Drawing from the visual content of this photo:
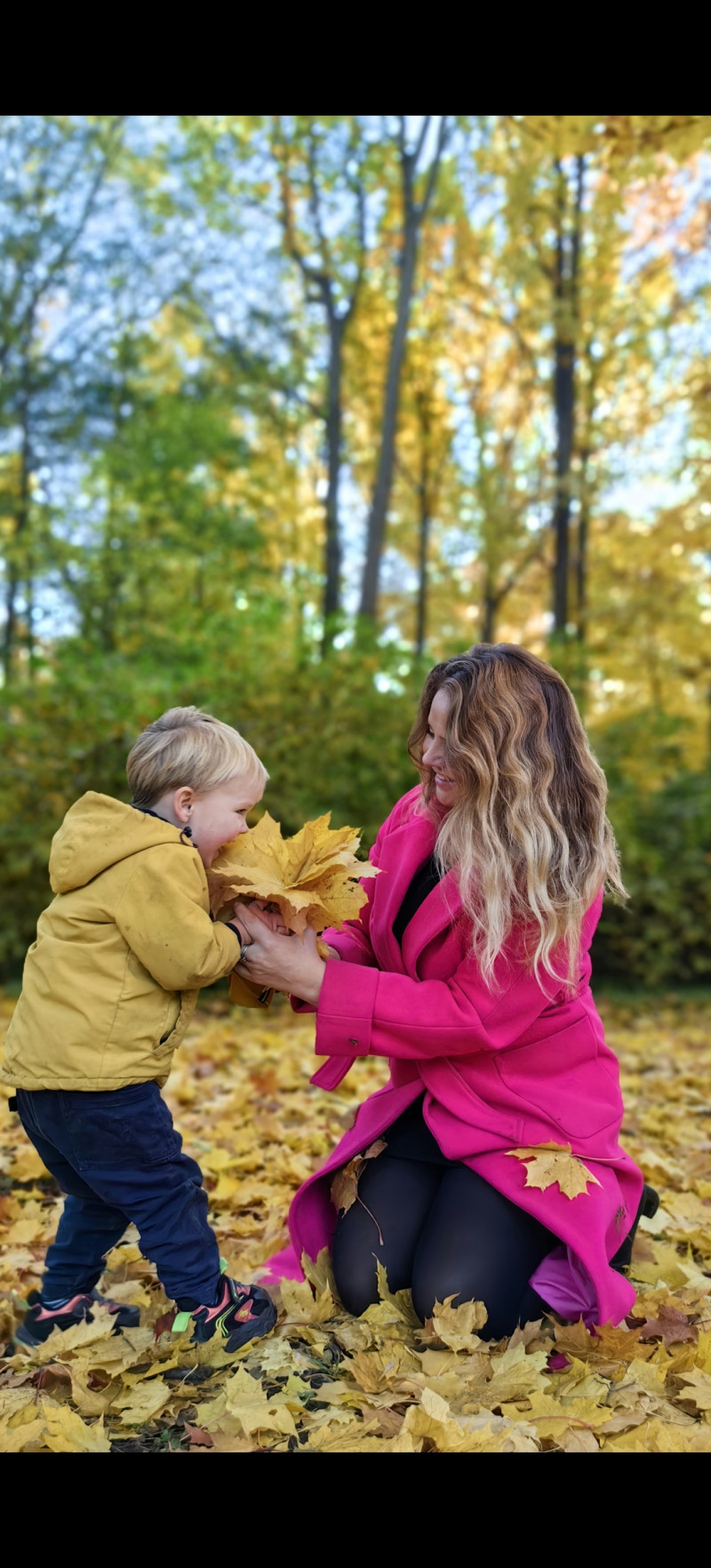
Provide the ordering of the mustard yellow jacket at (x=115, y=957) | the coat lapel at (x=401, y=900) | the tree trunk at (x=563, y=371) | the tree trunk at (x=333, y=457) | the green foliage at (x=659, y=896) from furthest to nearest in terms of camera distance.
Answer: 1. the tree trunk at (x=333, y=457)
2. the tree trunk at (x=563, y=371)
3. the green foliage at (x=659, y=896)
4. the coat lapel at (x=401, y=900)
5. the mustard yellow jacket at (x=115, y=957)

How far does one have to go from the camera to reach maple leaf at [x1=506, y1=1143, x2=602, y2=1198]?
235cm

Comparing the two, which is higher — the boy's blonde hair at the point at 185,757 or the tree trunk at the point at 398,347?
the tree trunk at the point at 398,347

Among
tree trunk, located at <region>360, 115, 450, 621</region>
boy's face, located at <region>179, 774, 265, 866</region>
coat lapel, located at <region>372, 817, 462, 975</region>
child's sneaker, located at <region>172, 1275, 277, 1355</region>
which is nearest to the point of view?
child's sneaker, located at <region>172, 1275, 277, 1355</region>

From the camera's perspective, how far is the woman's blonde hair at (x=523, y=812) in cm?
237

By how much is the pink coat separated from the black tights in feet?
0.20

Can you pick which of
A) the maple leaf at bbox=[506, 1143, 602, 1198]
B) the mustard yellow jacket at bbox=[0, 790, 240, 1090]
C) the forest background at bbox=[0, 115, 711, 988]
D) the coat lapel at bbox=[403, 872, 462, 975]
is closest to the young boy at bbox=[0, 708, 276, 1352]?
the mustard yellow jacket at bbox=[0, 790, 240, 1090]

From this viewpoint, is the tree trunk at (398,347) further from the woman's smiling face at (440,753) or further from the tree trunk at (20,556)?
the tree trunk at (20,556)

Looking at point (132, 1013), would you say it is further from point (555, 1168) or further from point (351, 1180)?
point (555, 1168)

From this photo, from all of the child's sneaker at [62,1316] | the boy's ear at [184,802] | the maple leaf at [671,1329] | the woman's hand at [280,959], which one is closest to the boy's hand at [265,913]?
the woman's hand at [280,959]

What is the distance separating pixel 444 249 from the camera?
1680 cm

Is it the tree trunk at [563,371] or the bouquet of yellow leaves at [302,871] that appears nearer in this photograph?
the bouquet of yellow leaves at [302,871]

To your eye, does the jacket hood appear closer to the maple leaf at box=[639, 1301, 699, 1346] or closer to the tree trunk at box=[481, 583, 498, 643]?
the maple leaf at box=[639, 1301, 699, 1346]

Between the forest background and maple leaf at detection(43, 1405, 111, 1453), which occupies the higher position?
the forest background
